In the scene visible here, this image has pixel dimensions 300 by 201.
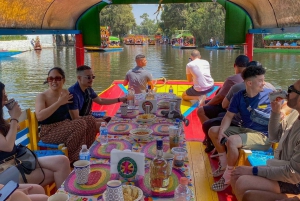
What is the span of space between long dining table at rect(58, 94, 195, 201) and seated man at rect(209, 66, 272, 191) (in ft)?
2.07

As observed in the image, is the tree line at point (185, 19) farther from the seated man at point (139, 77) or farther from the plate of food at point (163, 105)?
the plate of food at point (163, 105)

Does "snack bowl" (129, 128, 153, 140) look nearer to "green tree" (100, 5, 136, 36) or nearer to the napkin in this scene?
the napkin

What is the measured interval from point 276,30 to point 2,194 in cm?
381

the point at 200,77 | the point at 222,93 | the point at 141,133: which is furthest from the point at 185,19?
the point at 141,133

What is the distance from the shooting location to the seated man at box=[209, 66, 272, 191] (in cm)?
278

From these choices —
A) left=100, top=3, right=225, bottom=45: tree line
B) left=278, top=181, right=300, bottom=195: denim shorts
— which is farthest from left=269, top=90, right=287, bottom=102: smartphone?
left=100, top=3, right=225, bottom=45: tree line

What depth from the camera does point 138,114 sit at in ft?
10.4

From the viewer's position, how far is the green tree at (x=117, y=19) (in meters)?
57.4

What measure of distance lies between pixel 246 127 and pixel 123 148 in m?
1.50

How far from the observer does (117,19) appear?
60000 millimetres

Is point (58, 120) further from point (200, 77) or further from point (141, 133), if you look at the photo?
point (200, 77)

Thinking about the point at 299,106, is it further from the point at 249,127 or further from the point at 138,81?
the point at 138,81

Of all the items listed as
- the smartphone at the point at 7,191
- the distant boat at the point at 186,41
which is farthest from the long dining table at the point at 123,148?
the distant boat at the point at 186,41

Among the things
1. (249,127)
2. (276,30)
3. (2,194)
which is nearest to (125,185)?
(2,194)
